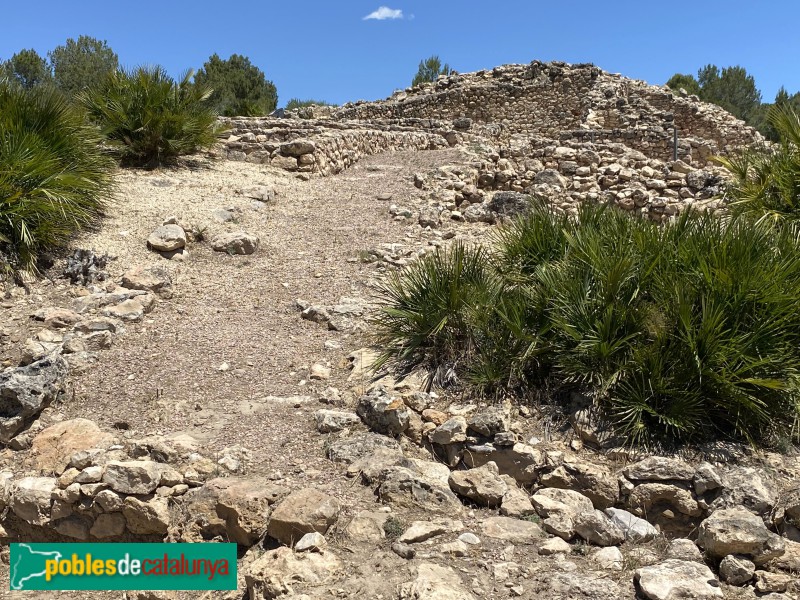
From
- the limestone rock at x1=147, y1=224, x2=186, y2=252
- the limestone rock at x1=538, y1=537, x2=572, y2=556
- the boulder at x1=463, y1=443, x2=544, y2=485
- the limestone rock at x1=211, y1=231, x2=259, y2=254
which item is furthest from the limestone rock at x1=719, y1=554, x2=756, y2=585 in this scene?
the limestone rock at x1=147, y1=224, x2=186, y2=252

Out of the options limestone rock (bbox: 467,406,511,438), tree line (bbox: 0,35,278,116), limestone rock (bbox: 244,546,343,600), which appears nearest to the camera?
limestone rock (bbox: 244,546,343,600)

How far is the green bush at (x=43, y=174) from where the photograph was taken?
6.68m

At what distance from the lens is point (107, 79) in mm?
11102

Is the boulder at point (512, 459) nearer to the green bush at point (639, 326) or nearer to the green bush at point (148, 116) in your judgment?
the green bush at point (639, 326)

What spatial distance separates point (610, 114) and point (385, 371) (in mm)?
15294

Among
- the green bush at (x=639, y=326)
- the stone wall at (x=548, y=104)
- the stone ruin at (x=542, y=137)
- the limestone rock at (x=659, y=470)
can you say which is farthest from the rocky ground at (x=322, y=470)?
the stone wall at (x=548, y=104)

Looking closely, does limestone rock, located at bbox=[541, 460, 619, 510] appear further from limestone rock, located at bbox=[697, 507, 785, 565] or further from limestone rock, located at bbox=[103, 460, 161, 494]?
limestone rock, located at bbox=[103, 460, 161, 494]

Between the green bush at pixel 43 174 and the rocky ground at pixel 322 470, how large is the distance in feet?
1.46

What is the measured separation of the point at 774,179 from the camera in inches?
Answer: 273

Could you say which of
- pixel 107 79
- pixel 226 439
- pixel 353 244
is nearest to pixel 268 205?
pixel 353 244

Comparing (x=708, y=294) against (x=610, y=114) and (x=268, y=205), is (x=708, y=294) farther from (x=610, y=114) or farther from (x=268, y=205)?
(x=610, y=114)

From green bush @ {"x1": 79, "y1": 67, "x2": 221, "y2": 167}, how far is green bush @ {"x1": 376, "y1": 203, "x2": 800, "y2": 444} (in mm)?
6134

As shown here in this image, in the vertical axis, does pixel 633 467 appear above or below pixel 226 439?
below

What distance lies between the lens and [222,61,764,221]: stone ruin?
34.8 feet
